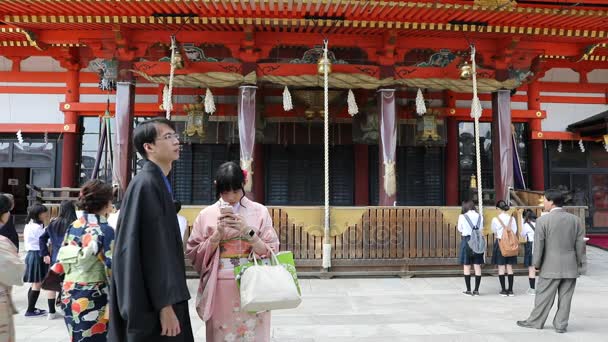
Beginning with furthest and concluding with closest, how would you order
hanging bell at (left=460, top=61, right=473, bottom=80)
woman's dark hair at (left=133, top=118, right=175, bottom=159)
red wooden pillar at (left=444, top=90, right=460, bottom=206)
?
red wooden pillar at (left=444, top=90, right=460, bottom=206)
hanging bell at (left=460, top=61, right=473, bottom=80)
woman's dark hair at (left=133, top=118, right=175, bottom=159)

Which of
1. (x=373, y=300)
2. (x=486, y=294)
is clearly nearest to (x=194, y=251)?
(x=373, y=300)

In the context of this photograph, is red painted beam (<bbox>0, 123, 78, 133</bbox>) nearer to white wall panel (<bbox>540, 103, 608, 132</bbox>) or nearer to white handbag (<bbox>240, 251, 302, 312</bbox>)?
white handbag (<bbox>240, 251, 302, 312</bbox>)

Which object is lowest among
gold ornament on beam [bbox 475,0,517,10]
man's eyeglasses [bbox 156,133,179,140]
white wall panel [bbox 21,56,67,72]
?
man's eyeglasses [bbox 156,133,179,140]

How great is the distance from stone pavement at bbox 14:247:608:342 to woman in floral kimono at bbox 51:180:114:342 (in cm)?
212

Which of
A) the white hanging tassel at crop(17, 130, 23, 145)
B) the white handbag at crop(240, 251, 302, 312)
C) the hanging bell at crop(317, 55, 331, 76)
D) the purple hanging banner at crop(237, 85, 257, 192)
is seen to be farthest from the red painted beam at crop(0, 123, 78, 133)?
the white handbag at crop(240, 251, 302, 312)

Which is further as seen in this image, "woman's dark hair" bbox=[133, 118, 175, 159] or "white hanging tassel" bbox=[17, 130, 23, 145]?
"white hanging tassel" bbox=[17, 130, 23, 145]

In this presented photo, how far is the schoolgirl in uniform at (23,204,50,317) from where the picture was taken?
5.43 m

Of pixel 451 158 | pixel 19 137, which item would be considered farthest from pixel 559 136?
pixel 19 137

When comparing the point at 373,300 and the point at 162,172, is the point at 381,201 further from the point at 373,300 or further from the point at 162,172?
the point at 162,172

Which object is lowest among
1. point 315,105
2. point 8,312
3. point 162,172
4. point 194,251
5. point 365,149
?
point 8,312

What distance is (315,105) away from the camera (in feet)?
36.7

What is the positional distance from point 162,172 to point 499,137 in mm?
8920

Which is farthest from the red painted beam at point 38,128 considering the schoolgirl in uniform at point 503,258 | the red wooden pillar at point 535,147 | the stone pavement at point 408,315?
the red wooden pillar at point 535,147

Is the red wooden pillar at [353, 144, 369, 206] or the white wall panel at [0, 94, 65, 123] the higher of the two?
the white wall panel at [0, 94, 65, 123]
